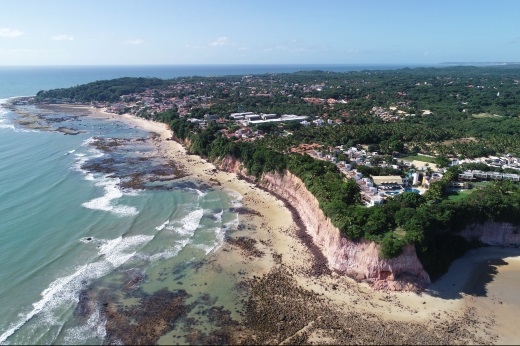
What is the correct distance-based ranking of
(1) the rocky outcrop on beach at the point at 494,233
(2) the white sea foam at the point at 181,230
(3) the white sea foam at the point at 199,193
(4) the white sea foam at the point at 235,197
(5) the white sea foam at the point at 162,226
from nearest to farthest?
(2) the white sea foam at the point at 181,230, (1) the rocky outcrop on beach at the point at 494,233, (5) the white sea foam at the point at 162,226, (4) the white sea foam at the point at 235,197, (3) the white sea foam at the point at 199,193

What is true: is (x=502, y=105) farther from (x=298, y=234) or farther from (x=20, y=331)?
(x=20, y=331)

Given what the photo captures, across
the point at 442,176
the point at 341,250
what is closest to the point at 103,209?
the point at 341,250

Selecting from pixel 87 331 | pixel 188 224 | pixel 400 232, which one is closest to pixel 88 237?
pixel 188 224

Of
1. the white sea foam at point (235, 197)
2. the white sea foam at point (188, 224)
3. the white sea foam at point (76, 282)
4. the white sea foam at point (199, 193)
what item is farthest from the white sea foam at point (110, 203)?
the white sea foam at point (235, 197)

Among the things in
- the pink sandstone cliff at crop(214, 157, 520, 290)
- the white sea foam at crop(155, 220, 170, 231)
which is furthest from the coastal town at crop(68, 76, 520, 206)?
the white sea foam at crop(155, 220, 170, 231)

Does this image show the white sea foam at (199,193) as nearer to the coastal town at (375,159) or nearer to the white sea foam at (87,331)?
the coastal town at (375,159)

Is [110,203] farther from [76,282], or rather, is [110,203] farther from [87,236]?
[76,282]

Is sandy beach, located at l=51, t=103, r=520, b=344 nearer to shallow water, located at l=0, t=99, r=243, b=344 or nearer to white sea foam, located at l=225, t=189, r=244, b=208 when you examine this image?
shallow water, located at l=0, t=99, r=243, b=344
